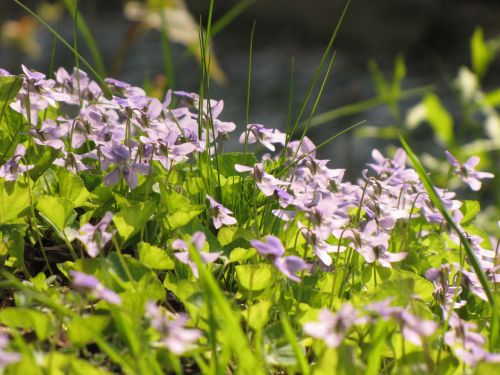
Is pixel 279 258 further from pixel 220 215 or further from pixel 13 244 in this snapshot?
pixel 13 244

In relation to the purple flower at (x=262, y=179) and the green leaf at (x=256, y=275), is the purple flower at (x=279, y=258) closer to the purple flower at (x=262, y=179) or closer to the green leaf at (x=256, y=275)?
the green leaf at (x=256, y=275)

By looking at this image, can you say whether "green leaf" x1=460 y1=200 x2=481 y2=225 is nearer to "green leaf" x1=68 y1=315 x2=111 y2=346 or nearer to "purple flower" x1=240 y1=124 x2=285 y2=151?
"purple flower" x1=240 y1=124 x2=285 y2=151

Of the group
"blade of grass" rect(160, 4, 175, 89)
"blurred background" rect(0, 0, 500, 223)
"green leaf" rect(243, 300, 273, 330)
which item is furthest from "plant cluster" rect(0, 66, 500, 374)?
"blurred background" rect(0, 0, 500, 223)

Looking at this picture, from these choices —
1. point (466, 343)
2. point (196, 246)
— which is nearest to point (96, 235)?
point (196, 246)

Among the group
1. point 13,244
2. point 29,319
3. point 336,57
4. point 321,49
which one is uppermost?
point 321,49

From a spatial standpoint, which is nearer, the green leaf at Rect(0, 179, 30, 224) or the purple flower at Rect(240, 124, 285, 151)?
the green leaf at Rect(0, 179, 30, 224)

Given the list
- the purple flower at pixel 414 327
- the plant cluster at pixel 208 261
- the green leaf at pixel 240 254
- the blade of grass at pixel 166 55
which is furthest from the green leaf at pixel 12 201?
the blade of grass at pixel 166 55
